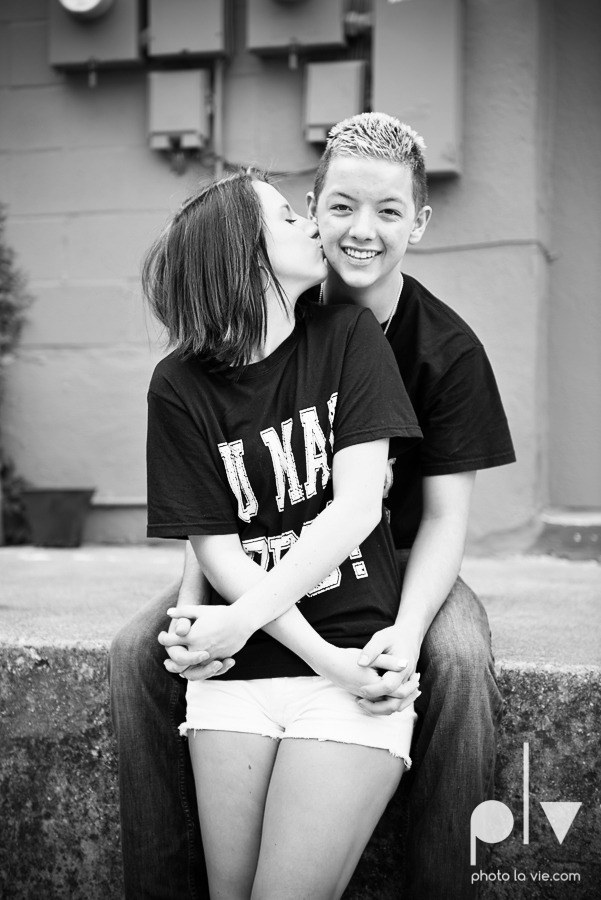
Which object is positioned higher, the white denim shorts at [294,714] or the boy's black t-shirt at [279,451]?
the boy's black t-shirt at [279,451]

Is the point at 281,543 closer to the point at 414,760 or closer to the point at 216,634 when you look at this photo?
the point at 216,634

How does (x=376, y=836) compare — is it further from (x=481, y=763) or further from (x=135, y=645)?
(x=135, y=645)

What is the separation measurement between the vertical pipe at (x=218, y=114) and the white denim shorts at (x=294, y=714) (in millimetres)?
2723

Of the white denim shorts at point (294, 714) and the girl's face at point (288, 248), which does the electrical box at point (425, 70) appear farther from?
the white denim shorts at point (294, 714)

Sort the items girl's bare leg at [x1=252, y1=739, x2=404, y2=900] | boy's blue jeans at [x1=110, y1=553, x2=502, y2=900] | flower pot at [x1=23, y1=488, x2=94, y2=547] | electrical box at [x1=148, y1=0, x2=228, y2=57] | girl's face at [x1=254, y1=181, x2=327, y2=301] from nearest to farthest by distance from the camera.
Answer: girl's bare leg at [x1=252, y1=739, x2=404, y2=900] → boy's blue jeans at [x1=110, y1=553, x2=502, y2=900] → girl's face at [x1=254, y1=181, x2=327, y2=301] → electrical box at [x1=148, y1=0, x2=228, y2=57] → flower pot at [x1=23, y1=488, x2=94, y2=547]

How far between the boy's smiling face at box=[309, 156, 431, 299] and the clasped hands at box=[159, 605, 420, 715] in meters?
0.71

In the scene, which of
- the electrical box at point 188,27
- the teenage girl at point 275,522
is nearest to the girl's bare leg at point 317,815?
the teenage girl at point 275,522

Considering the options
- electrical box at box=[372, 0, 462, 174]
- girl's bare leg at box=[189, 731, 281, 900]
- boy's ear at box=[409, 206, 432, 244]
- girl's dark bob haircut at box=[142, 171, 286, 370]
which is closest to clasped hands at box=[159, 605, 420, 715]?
girl's bare leg at box=[189, 731, 281, 900]

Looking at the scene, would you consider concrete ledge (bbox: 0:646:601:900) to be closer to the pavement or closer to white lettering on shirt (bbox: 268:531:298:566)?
the pavement

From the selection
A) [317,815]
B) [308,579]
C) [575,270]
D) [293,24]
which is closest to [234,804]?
A: [317,815]

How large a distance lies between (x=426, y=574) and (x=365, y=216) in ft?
2.30

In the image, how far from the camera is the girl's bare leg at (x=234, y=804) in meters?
1.57

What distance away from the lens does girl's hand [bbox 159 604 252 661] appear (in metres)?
1.58

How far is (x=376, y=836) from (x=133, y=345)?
2.61 meters
